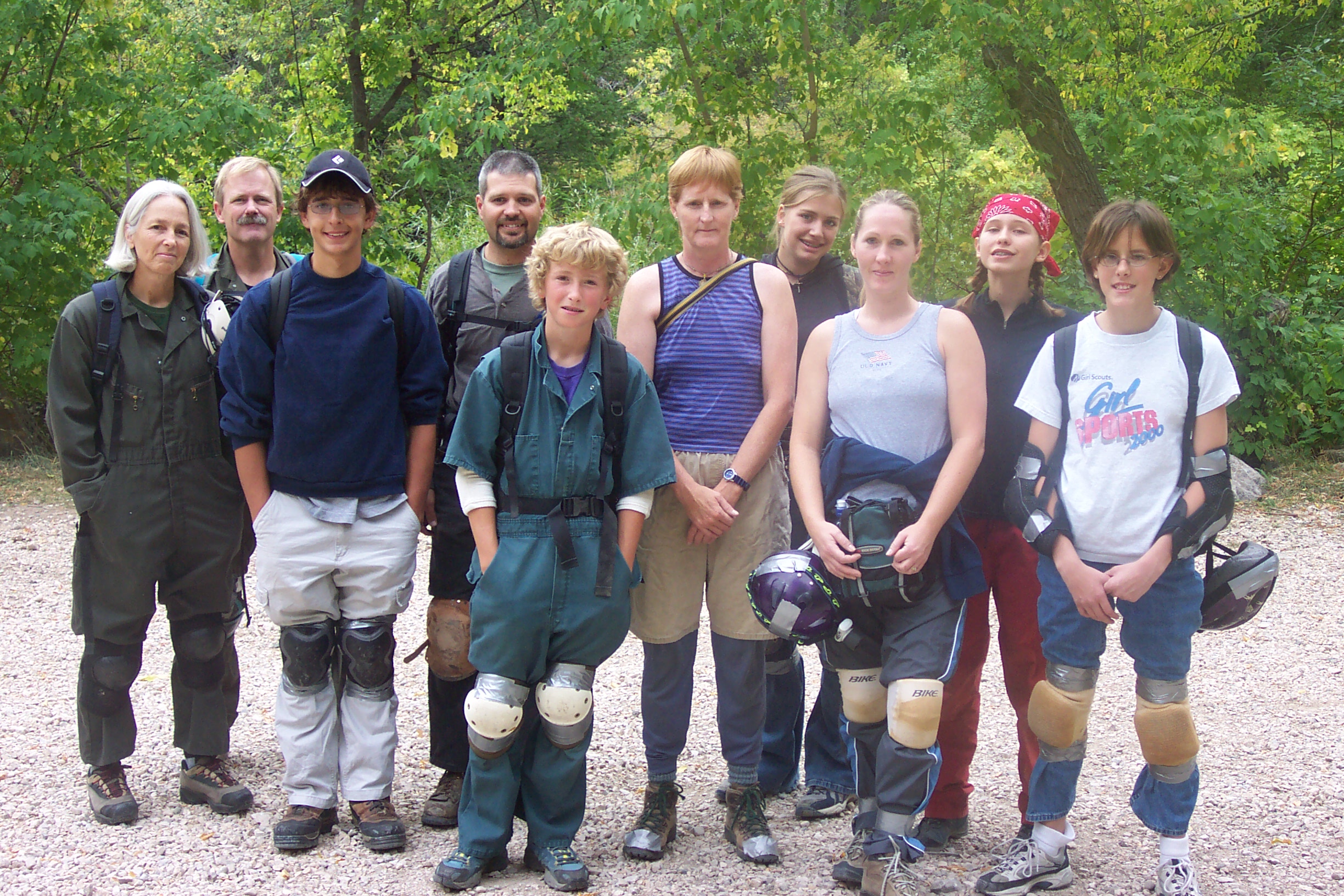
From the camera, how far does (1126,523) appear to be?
2.99m

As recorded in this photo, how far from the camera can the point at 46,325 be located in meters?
9.72

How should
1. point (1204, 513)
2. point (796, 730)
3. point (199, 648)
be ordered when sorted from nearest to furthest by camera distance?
point (1204, 513)
point (199, 648)
point (796, 730)

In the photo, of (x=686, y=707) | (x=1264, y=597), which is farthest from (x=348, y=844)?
(x=1264, y=597)

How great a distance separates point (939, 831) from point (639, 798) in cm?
106

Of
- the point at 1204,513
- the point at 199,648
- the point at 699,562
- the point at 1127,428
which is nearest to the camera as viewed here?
the point at 1204,513

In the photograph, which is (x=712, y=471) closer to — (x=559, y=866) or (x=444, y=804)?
(x=559, y=866)

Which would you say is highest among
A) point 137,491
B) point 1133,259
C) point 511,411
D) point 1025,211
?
point 1025,211

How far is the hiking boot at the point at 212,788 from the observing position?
145 inches

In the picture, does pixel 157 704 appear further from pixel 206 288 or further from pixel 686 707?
pixel 686 707

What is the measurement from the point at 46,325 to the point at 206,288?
278 inches

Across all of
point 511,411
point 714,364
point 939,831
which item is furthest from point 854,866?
point 511,411

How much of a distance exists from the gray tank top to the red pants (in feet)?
1.74

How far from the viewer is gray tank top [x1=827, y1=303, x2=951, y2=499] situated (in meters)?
3.11

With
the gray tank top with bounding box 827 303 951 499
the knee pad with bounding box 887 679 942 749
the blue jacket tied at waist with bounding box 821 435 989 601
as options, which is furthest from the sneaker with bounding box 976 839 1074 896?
the gray tank top with bounding box 827 303 951 499
